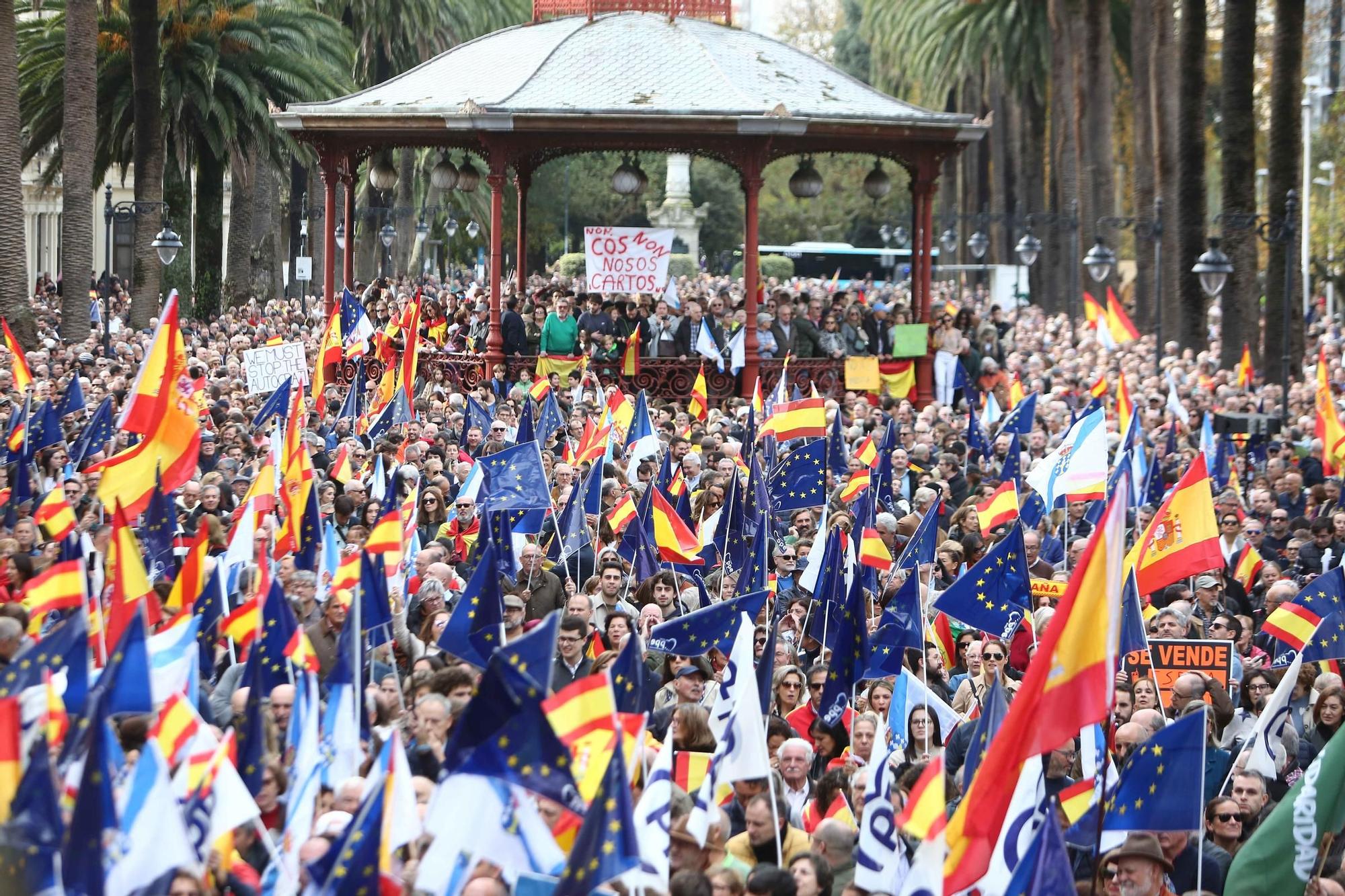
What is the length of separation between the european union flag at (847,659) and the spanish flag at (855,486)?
4.82m

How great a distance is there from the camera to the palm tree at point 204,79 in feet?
126

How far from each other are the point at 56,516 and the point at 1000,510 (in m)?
6.49

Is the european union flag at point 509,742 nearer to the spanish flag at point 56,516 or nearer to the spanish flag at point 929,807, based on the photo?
the spanish flag at point 929,807

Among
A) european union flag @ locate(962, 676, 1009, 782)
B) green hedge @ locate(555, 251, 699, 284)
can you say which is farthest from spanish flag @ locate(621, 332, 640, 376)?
green hedge @ locate(555, 251, 699, 284)

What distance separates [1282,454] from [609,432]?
6.40m

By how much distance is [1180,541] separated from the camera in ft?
42.9

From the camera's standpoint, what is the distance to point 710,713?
9.97m

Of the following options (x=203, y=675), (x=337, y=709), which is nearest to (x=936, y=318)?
(x=203, y=675)

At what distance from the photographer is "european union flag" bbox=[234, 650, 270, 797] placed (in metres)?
8.33

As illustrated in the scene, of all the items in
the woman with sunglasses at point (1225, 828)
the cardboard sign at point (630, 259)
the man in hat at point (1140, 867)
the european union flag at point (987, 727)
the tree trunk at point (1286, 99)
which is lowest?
the woman with sunglasses at point (1225, 828)

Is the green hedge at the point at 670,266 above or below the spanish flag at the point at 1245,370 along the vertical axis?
above

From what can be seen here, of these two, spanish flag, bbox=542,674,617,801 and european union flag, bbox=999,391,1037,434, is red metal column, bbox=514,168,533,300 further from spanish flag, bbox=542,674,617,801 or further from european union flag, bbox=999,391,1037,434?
spanish flag, bbox=542,674,617,801

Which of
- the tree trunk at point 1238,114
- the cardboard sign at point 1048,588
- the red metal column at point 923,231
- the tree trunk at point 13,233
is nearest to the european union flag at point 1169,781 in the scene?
the cardboard sign at point 1048,588

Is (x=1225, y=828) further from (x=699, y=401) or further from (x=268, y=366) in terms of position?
(x=699, y=401)
